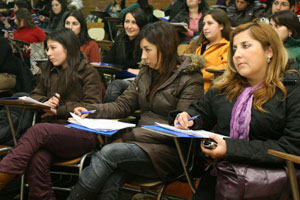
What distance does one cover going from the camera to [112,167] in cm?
202

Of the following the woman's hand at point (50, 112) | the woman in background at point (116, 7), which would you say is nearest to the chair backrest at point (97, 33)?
the woman in background at point (116, 7)

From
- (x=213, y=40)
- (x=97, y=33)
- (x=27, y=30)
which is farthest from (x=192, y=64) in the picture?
(x=97, y=33)

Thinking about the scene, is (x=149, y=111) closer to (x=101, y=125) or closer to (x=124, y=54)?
(x=101, y=125)

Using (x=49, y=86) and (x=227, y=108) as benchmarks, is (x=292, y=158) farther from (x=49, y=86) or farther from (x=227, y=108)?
(x=49, y=86)

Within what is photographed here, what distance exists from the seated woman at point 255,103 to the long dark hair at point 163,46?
51 cm

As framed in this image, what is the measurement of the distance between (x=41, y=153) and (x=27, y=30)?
3.41 meters

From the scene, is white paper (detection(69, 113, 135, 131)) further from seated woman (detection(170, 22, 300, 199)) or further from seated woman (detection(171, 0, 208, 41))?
seated woman (detection(171, 0, 208, 41))

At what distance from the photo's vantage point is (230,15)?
4.64 metres

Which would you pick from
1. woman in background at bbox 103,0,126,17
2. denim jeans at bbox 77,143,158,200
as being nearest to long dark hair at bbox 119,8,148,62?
denim jeans at bbox 77,143,158,200

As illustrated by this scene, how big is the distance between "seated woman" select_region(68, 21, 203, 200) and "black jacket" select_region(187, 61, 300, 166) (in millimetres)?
402

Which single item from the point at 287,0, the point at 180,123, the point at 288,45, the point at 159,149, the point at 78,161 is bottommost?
the point at 78,161

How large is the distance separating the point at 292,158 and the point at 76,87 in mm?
1738

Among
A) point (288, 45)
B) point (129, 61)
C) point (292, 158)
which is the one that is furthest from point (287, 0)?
point (292, 158)

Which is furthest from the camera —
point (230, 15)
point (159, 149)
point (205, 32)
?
point (230, 15)
